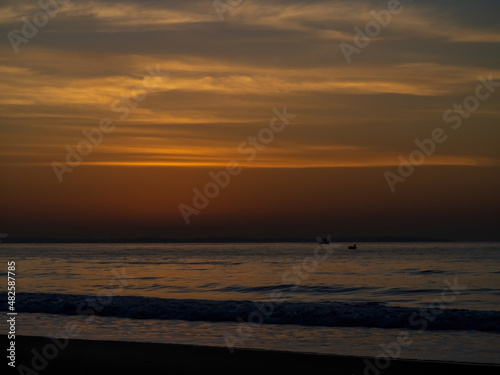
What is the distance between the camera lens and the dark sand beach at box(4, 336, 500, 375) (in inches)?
427

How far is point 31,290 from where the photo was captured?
33031 millimetres

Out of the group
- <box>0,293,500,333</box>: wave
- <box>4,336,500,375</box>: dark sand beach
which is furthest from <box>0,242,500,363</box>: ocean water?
<box>4,336,500,375</box>: dark sand beach

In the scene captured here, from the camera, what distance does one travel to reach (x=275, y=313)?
20719 mm

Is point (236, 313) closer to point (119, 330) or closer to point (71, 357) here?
point (119, 330)

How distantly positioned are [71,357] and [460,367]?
24.4 ft

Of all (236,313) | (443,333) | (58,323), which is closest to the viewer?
(443,333)

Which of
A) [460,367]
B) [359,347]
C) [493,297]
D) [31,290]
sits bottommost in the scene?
[460,367]

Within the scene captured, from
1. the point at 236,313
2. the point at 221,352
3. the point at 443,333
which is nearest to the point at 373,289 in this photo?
the point at 236,313
